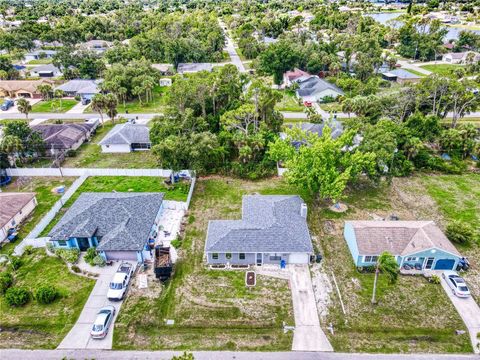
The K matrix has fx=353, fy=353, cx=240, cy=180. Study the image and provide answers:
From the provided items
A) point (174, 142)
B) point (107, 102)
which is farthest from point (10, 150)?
point (174, 142)

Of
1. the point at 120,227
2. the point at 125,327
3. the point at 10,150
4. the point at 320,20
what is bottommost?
the point at 125,327

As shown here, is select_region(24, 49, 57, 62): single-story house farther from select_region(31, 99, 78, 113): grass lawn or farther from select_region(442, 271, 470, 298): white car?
select_region(442, 271, 470, 298): white car

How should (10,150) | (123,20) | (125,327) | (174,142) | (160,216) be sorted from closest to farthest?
(125,327), (160,216), (174,142), (10,150), (123,20)

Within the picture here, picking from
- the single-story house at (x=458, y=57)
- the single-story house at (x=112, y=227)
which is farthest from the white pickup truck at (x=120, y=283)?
the single-story house at (x=458, y=57)

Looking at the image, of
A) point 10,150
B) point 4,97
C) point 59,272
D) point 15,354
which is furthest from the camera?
point 4,97

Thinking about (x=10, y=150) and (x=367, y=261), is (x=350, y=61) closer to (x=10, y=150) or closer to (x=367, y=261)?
(x=367, y=261)

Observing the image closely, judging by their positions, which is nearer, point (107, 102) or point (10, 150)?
point (10, 150)
